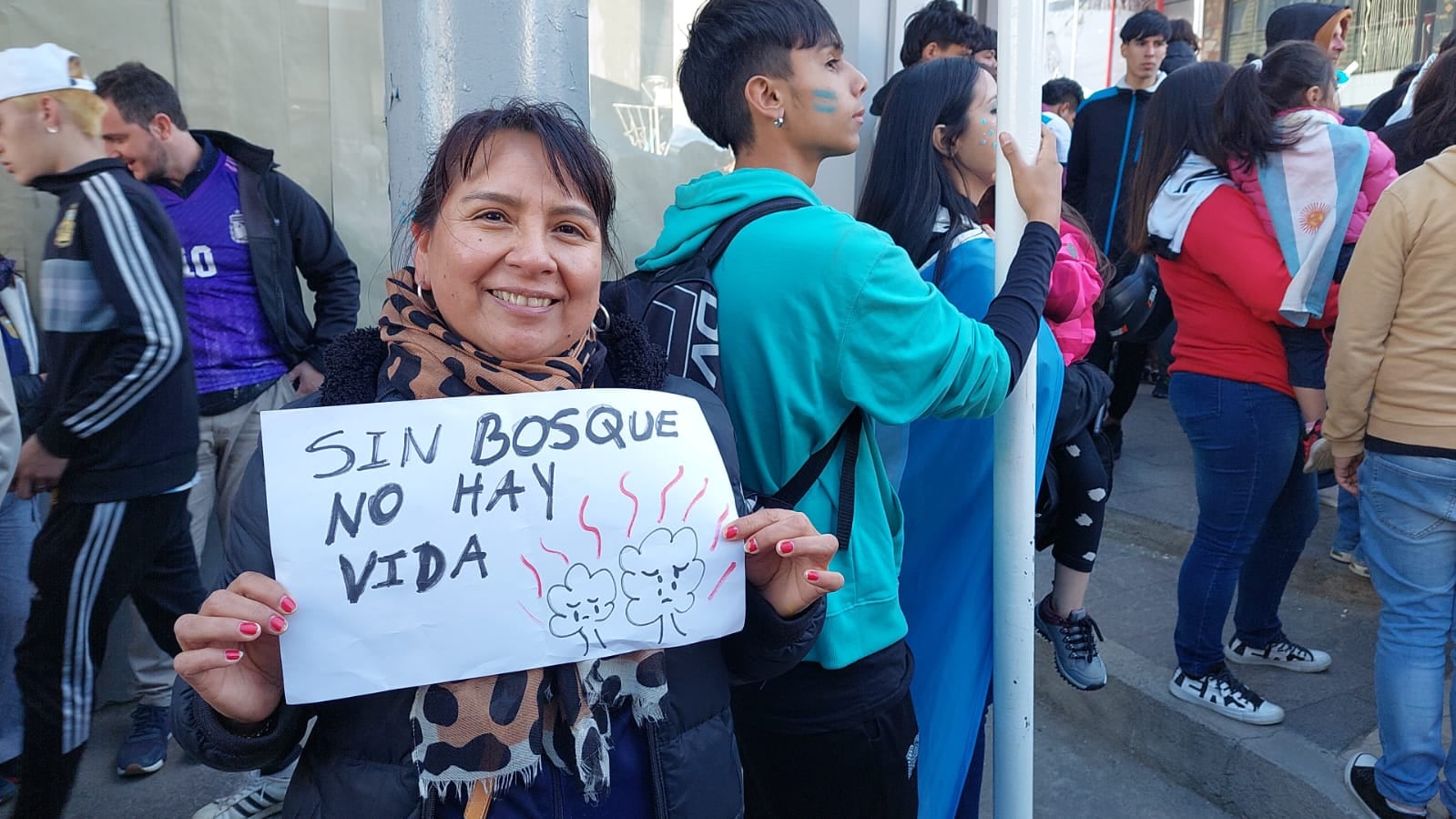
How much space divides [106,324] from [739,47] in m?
1.76

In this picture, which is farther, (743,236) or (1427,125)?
(1427,125)

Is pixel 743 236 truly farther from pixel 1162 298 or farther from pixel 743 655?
pixel 1162 298

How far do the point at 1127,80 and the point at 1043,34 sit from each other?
425 cm

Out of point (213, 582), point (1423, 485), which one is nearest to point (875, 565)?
point (1423, 485)

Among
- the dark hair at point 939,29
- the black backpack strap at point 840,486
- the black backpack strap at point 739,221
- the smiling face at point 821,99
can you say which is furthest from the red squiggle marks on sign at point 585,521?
the dark hair at point 939,29

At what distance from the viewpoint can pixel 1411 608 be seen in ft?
8.54

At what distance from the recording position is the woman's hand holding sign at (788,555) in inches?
49.7

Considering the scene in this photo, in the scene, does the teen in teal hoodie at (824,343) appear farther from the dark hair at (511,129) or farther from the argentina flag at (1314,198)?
the argentina flag at (1314,198)

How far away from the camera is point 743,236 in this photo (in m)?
1.63

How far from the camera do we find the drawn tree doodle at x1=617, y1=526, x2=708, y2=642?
1.22 meters

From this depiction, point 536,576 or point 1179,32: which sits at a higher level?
point 1179,32

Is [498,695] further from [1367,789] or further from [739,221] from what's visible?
[1367,789]

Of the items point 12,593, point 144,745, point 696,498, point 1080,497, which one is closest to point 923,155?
point 1080,497

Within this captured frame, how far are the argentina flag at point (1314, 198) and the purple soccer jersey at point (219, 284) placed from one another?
3297 millimetres
